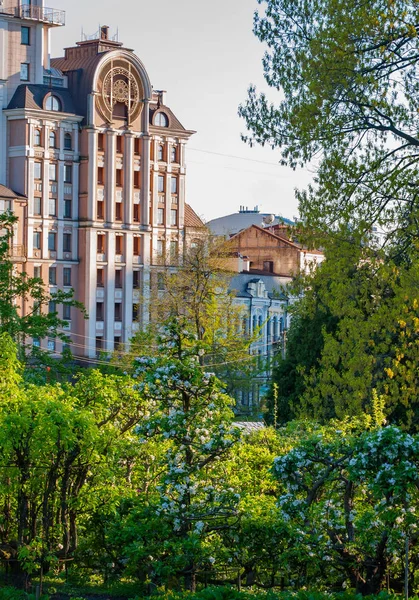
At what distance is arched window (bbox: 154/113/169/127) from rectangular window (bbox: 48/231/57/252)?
1072cm

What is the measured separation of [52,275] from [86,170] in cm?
634

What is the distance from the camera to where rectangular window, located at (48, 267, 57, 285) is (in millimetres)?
74812

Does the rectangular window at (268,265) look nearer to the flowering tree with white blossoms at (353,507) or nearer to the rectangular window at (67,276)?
the rectangular window at (67,276)

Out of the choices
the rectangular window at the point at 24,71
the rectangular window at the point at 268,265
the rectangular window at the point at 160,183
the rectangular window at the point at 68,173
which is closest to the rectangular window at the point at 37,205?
the rectangular window at the point at 68,173

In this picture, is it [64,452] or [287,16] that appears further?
[287,16]

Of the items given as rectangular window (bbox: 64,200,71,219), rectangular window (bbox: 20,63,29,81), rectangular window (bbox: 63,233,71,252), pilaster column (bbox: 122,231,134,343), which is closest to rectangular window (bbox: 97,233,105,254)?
pilaster column (bbox: 122,231,134,343)

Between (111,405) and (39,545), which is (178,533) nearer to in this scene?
(39,545)

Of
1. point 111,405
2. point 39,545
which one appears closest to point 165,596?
point 39,545

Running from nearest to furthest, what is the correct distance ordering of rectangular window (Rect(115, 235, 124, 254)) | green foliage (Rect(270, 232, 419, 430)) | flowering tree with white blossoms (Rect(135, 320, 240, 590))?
flowering tree with white blossoms (Rect(135, 320, 240, 590)) → green foliage (Rect(270, 232, 419, 430)) → rectangular window (Rect(115, 235, 124, 254))

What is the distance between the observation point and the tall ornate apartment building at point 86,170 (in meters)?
72.5

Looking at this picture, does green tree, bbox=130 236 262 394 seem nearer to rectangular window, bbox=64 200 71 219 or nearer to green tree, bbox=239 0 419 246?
rectangular window, bbox=64 200 71 219

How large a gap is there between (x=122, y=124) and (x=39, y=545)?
62.9 metres

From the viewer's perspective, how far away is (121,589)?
17.6 metres

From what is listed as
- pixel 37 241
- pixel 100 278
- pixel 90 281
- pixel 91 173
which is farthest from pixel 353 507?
pixel 100 278
